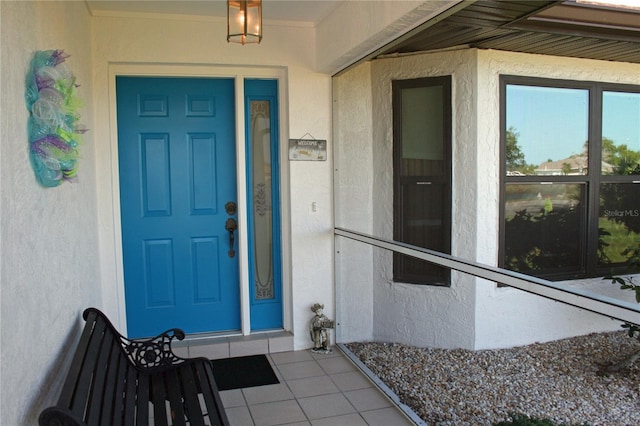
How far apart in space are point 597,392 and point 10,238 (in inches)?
145

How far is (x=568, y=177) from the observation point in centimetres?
438

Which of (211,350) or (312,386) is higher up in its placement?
(211,350)

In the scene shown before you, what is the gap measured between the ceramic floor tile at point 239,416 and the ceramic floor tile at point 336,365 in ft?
2.51

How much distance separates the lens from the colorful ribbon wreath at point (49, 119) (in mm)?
1785

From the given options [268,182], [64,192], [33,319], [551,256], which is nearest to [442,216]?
[551,256]

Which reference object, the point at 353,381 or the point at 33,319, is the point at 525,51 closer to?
the point at 353,381

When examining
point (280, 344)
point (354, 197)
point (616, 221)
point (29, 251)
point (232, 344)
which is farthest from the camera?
point (616, 221)

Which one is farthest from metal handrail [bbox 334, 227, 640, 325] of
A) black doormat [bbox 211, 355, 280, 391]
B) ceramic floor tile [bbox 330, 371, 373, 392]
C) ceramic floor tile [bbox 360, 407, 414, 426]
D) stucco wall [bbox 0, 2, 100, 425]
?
stucco wall [bbox 0, 2, 100, 425]

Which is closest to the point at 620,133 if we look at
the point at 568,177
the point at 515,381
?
the point at 568,177

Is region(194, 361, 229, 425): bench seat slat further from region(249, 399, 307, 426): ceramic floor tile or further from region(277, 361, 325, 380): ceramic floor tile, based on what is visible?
region(277, 361, 325, 380): ceramic floor tile

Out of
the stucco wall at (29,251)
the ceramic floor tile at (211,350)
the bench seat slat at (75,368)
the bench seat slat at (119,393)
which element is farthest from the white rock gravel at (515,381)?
the stucco wall at (29,251)

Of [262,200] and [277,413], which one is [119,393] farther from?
[262,200]

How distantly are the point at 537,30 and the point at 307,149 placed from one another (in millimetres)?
1812

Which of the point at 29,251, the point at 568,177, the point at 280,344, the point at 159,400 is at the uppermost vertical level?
the point at 568,177
